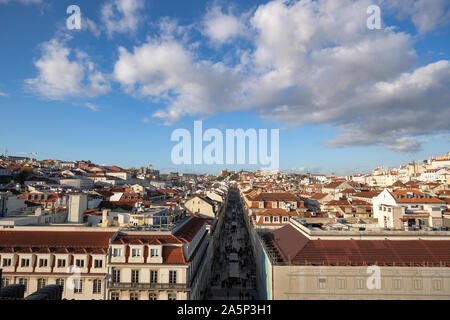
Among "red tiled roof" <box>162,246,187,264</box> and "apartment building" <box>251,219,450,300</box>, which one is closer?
"apartment building" <box>251,219,450,300</box>

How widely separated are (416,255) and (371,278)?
17.9 ft

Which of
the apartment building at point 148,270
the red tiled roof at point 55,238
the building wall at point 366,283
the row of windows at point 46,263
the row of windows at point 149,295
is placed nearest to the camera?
the building wall at point 366,283

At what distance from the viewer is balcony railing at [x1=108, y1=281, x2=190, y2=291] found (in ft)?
87.6

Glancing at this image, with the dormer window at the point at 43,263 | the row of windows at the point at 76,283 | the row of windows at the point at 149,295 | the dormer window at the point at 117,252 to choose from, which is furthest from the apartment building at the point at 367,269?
the dormer window at the point at 43,263

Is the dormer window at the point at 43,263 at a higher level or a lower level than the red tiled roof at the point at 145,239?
lower

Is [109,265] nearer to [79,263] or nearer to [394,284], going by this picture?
[79,263]

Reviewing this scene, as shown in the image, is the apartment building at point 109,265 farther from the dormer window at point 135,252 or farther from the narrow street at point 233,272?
the narrow street at point 233,272

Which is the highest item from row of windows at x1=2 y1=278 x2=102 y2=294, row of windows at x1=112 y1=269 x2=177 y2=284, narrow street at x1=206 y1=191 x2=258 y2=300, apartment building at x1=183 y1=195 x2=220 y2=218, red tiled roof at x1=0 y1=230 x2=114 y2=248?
apartment building at x1=183 y1=195 x2=220 y2=218

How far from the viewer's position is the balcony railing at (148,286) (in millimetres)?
26688

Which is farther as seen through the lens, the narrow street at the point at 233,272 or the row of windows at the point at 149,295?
the narrow street at the point at 233,272

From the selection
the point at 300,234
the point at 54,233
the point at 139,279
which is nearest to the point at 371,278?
the point at 300,234

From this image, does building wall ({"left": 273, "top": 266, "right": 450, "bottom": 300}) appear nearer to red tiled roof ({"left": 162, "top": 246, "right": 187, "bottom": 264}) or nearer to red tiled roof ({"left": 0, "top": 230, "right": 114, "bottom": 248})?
red tiled roof ({"left": 162, "top": 246, "right": 187, "bottom": 264})

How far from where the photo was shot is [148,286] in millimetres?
26875

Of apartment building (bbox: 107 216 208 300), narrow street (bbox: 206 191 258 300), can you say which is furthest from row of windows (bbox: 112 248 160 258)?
narrow street (bbox: 206 191 258 300)
